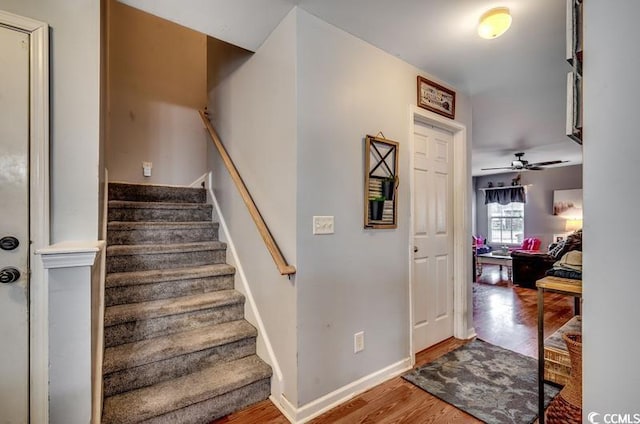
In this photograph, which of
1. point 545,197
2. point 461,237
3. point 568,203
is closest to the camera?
point 461,237

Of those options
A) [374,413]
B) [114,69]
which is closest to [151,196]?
Result: [114,69]

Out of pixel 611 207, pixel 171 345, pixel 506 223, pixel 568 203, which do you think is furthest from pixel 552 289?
pixel 506 223

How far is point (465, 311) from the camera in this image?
2793mm

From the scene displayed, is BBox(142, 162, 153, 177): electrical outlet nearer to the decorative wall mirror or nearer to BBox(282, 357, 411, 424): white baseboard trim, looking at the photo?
the decorative wall mirror

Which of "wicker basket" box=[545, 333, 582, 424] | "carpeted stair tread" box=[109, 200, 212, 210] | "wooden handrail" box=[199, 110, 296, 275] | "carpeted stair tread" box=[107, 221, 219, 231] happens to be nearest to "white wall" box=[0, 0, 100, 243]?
"wooden handrail" box=[199, 110, 296, 275]

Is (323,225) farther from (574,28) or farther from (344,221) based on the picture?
(574,28)

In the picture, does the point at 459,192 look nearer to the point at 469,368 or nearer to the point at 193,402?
the point at 469,368

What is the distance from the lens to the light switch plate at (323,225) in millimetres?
1766

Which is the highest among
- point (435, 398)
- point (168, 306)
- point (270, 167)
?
point (270, 167)

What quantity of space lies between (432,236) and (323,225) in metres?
1.33

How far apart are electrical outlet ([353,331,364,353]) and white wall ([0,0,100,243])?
1.62m

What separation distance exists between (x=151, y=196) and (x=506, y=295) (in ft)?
17.2

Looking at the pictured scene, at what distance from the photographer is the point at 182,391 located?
1.65m

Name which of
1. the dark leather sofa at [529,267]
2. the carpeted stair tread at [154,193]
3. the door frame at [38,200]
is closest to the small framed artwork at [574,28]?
the door frame at [38,200]
